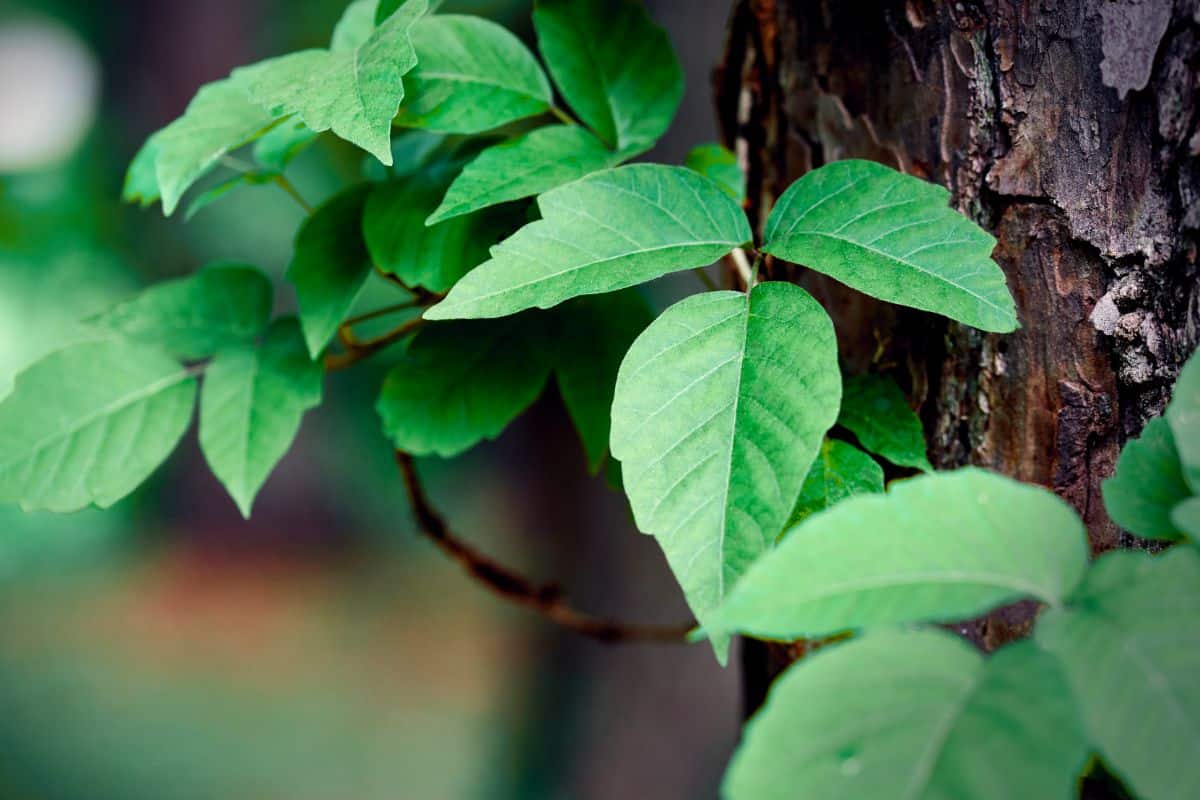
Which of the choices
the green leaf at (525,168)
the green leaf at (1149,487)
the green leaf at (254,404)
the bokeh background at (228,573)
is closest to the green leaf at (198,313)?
the green leaf at (254,404)

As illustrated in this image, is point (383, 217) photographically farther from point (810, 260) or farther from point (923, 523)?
point (923, 523)

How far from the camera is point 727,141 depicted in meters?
0.94

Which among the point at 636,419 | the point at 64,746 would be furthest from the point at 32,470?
the point at 64,746

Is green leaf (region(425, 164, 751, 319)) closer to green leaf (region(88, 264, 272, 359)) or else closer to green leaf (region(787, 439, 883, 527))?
green leaf (region(787, 439, 883, 527))

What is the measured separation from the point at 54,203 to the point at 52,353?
7.79 ft

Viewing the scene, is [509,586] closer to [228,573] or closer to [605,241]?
[605,241]

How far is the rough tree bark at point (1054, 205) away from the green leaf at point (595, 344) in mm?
213

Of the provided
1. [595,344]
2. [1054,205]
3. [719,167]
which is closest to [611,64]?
[719,167]

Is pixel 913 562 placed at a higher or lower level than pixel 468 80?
lower

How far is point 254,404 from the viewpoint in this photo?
2.33 ft

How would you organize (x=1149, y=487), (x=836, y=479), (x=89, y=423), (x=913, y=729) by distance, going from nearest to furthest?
1. (x=913, y=729)
2. (x=1149, y=487)
3. (x=836, y=479)
4. (x=89, y=423)

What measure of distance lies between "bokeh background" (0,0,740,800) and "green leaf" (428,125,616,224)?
5.20 ft

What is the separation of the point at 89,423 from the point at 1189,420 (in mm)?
734

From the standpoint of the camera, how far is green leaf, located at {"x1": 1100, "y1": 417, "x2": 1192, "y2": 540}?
463 millimetres
